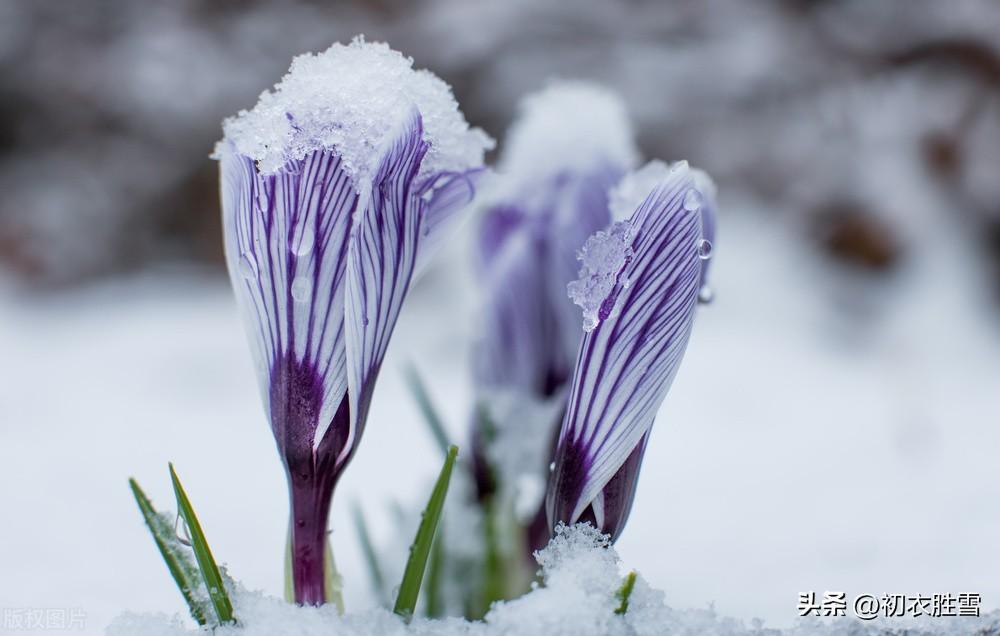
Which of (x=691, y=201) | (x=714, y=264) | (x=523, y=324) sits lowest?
(x=691, y=201)

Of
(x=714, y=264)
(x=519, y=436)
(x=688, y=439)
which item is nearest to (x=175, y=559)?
(x=519, y=436)

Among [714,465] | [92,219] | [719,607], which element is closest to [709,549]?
[719,607]

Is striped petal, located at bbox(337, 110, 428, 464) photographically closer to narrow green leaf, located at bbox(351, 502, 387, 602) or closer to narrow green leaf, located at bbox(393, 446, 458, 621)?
narrow green leaf, located at bbox(393, 446, 458, 621)

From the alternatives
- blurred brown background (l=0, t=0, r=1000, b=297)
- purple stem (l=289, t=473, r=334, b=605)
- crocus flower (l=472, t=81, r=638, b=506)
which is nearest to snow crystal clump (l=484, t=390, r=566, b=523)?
crocus flower (l=472, t=81, r=638, b=506)

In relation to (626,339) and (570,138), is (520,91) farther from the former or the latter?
(626,339)

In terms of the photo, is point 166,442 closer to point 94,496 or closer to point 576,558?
point 94,496

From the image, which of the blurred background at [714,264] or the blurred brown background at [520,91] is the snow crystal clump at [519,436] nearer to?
the blurred background at [714,264]
